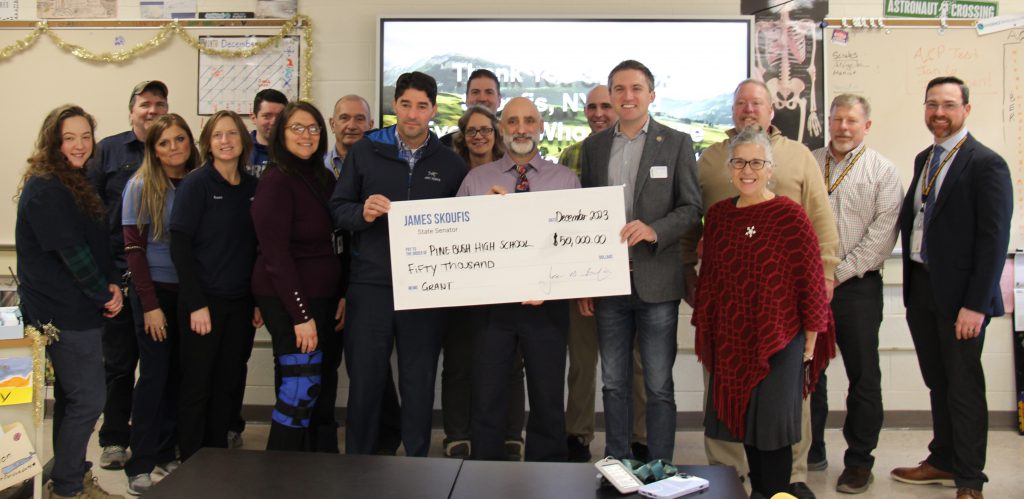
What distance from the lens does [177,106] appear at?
4414 millimetres

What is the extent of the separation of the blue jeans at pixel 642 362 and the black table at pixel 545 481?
3.17 ft

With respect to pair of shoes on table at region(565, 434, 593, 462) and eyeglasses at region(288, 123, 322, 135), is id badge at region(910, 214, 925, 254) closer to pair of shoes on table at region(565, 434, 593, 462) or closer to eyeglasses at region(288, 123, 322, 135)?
pair of shoes on table at region(565, 434, 593, 462)

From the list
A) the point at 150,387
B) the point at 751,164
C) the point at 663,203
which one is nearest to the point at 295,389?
the point at 150,387

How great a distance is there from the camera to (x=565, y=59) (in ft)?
14.3

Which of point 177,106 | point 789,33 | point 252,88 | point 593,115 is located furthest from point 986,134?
point 177,106

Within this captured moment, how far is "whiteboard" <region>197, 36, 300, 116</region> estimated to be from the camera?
4371 mm

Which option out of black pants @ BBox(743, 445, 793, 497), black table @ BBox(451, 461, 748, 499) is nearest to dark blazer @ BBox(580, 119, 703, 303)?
black pants @ BBox(743, 445, 793, 497)

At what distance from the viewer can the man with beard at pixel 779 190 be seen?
3.12m

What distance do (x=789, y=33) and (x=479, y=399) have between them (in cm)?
271

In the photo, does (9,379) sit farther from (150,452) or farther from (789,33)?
(789,33)

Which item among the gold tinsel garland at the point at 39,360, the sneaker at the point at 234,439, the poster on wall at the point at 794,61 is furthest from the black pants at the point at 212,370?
the poster on wall at the point at 794,61

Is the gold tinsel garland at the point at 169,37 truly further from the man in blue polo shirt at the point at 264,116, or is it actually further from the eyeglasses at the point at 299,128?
the eyeglasses at the point at 299,128

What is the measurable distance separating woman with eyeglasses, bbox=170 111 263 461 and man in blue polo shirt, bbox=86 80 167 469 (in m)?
0.57

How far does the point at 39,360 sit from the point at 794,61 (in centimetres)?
386
